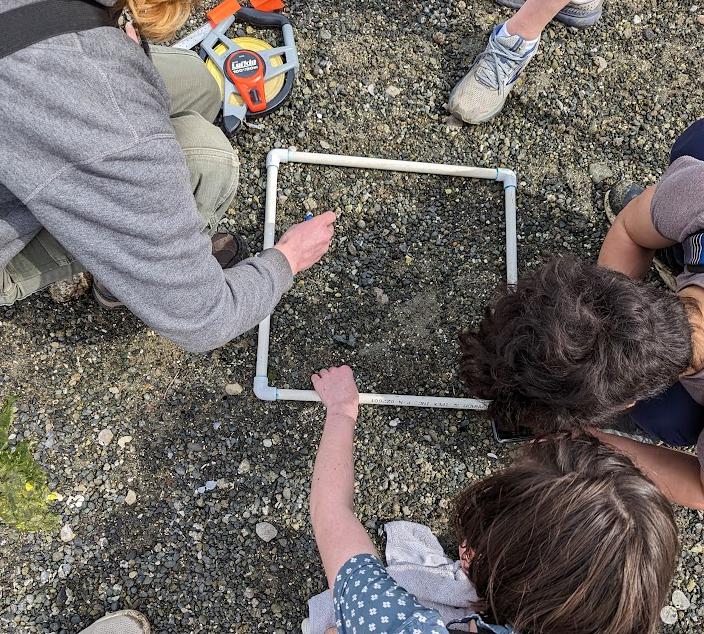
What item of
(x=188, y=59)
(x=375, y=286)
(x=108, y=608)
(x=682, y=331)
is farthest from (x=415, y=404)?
(x=188, y=59)

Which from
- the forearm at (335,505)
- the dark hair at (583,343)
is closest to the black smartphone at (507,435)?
the dark hair at (583,343)

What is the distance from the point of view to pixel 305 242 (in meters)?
2.05

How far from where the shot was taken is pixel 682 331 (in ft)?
5.23

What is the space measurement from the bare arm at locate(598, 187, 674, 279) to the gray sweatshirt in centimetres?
139

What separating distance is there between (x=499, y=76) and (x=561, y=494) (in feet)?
5.80

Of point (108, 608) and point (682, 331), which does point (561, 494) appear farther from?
point (108, 608)

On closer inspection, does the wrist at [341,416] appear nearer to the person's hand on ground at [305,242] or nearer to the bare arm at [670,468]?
the person's hand on ground at [305,242]

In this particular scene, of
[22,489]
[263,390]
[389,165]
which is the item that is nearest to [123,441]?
[22,489]

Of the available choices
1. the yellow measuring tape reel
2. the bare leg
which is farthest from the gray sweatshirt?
the bare leg

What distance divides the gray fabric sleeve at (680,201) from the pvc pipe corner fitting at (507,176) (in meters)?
0.66

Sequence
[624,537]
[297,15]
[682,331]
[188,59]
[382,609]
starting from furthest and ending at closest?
[297,15] → [188,59] → [682,331] → [382,609] → [624,537]

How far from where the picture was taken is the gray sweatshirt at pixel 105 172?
1098 mm

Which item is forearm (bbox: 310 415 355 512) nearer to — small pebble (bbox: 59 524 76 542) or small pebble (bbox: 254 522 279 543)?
small pebble (bbox: 254 522 279 543)

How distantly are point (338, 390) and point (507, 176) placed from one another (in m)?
1.11
